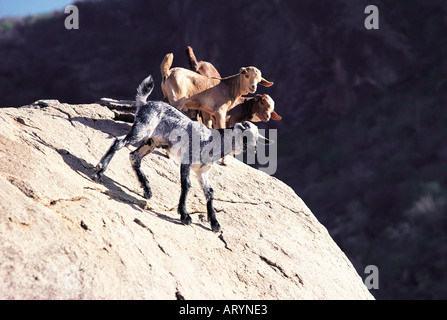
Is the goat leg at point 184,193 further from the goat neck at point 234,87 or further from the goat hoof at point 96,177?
the goat neck at point 234,87

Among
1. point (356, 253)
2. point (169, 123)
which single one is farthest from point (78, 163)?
point (356, 253)

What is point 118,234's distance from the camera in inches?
239

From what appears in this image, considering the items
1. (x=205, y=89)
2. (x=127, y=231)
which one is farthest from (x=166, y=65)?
(x=127, y=231)

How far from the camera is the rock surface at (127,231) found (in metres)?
5.41

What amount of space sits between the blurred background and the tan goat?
15.9 meters

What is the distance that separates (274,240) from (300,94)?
104ft

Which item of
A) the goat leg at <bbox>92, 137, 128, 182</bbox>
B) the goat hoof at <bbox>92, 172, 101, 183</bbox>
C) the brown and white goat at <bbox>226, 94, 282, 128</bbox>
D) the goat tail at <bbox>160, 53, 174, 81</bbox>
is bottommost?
the goat hoof at <bbox>92, 172, 101, 183</bbox>

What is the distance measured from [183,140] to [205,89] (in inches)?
94.6

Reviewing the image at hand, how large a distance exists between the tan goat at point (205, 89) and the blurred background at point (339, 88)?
1594 centimetres

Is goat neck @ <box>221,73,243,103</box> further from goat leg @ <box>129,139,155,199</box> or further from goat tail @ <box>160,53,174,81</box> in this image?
goat leg @ <box>129,139,155,199</box>

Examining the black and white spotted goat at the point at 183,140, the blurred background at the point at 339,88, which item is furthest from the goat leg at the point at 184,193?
the blurred background at the point at 339,88

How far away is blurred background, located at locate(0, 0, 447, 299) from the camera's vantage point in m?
27.0

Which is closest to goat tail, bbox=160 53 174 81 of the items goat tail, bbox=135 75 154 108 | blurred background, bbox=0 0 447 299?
goat tail, bbox=135 75 154 108

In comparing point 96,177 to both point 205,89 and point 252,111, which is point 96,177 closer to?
point 205,89
